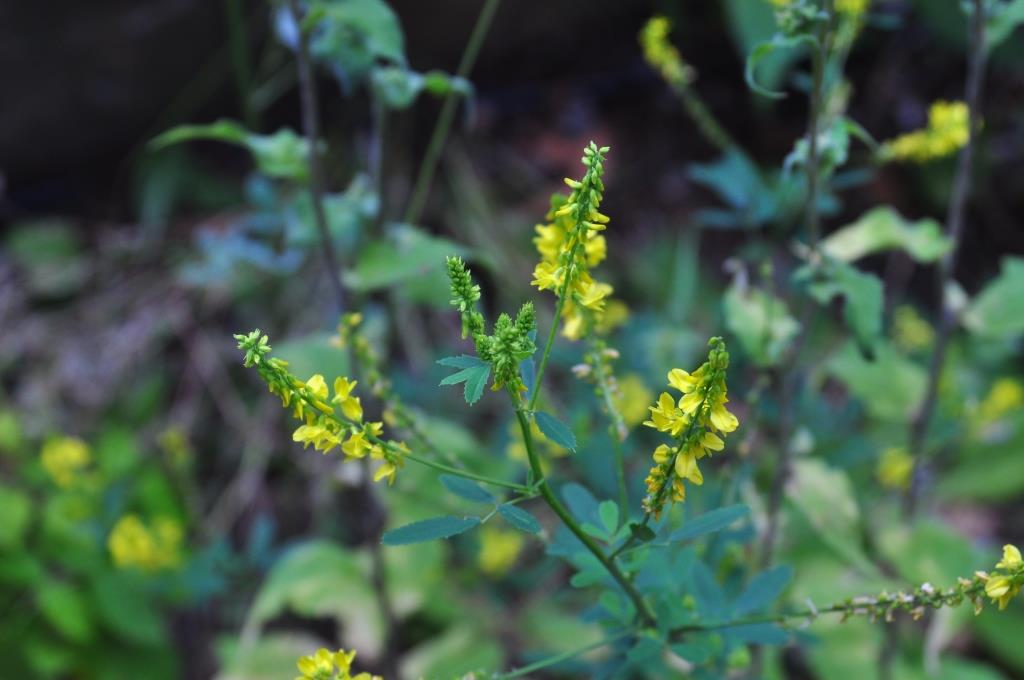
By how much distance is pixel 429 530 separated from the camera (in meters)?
0.87

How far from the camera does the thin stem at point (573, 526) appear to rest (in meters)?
0.82

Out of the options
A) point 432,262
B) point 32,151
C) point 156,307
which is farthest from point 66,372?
point 432,262

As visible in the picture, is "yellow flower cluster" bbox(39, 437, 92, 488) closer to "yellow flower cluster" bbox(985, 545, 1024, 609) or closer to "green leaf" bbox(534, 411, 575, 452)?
"green leaf" bbox(534, 411, 575, 452)

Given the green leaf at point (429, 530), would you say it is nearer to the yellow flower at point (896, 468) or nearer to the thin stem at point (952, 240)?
the thin stem at point (952, 240)

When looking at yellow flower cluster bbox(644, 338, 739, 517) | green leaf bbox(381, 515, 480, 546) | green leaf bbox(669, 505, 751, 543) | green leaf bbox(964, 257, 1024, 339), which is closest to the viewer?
yellow flower cluster bbox(644, 338, 739, 517)

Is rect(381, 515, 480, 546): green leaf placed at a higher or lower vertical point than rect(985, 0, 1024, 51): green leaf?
lower

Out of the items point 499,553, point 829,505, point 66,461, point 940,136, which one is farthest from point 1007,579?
point 66,461

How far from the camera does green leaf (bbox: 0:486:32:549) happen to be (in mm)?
2051

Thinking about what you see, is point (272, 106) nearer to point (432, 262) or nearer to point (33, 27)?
point (33, 27)

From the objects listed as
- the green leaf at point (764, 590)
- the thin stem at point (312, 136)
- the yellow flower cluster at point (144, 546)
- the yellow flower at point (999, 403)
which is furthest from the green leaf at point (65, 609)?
the yellow flower at point (999, 403)

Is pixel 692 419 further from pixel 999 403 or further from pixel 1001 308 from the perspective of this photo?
pixel 999 403

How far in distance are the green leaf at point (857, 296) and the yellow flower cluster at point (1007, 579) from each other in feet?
1.66

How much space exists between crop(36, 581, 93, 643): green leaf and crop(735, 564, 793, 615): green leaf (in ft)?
4.85

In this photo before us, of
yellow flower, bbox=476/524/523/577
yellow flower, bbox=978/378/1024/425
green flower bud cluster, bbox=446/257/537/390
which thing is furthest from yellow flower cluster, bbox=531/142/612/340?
yellow flower, bbox=978/378/1024/425
